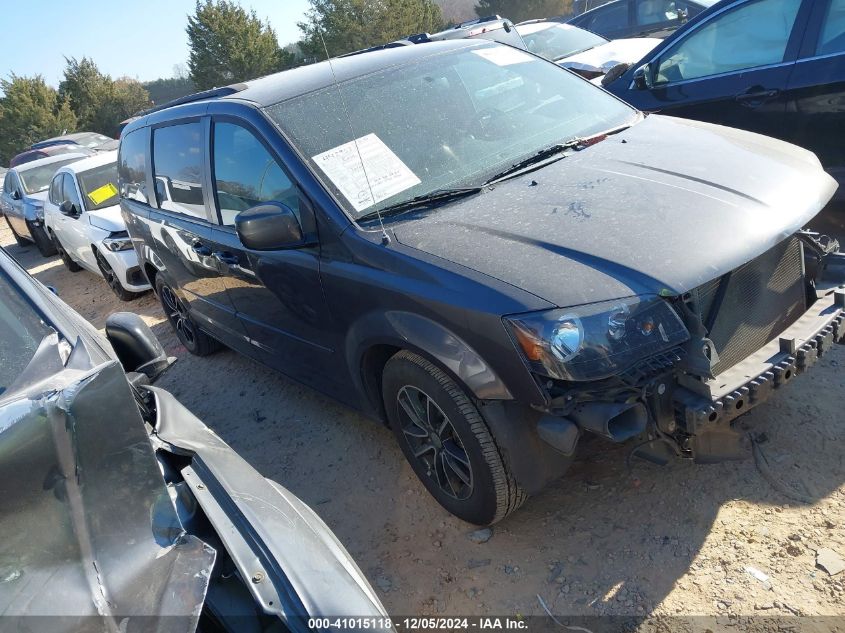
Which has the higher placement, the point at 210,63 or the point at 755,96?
the point at 210,63

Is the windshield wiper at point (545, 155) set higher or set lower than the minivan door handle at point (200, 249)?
higher

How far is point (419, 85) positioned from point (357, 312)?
4.38ft

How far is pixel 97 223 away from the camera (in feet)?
24.6

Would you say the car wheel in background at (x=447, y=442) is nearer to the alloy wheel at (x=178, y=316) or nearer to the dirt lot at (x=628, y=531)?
the dirt lot at (x=628, y=531)

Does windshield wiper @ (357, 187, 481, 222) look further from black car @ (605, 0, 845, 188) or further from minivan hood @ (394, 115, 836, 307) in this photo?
black car @ (605, 0, 845, 188)

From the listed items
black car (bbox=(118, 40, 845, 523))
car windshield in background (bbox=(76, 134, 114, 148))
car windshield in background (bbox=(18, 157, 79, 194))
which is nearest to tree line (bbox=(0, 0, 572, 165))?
car windshield in background (bbox=(76, 134, 114, 148))

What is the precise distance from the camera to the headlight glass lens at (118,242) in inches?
282

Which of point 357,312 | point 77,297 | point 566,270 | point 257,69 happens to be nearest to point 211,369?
point 357,312

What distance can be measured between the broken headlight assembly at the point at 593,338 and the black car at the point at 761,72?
3.25 meters

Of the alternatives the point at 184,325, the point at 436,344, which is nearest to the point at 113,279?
the point at 184,325

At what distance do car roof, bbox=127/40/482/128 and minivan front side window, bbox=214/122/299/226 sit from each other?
0.67ft

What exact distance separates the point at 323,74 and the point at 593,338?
2238 millimetres

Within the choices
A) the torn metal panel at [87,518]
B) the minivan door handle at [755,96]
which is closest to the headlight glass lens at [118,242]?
the torn metal panel at [87,518]

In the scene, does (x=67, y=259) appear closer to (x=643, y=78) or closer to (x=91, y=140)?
(x=643, y=78)
